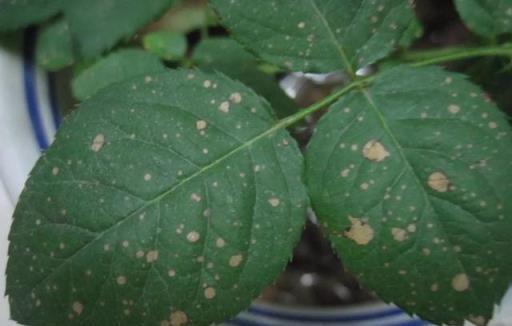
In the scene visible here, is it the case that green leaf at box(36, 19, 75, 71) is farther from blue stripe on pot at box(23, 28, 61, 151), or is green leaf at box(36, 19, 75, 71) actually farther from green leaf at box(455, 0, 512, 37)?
green leaf at box(455, 0, 512, 37)

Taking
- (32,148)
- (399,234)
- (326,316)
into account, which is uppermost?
(32,148)

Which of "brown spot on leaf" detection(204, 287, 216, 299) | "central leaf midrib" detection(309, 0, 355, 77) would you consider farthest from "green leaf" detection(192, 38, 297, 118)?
"brown spot on leaf" detection(204, 287, 216, 299)

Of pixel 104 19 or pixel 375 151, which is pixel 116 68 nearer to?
pixel 104 19

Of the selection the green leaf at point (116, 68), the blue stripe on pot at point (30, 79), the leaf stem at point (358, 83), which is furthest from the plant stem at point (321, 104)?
the blue stripe on pot at point (30, 79)

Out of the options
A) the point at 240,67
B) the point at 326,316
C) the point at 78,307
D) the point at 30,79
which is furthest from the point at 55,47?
the point at 326,316

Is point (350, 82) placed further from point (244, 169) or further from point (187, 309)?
point (187, 309)
